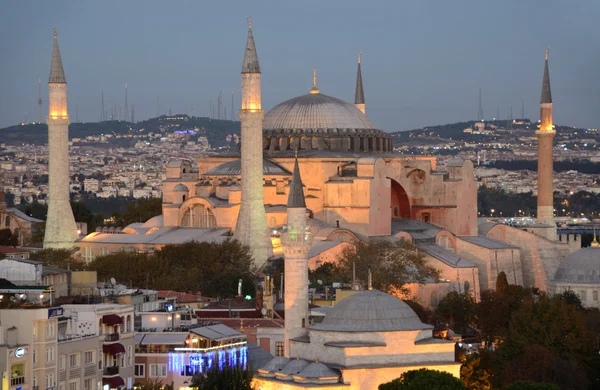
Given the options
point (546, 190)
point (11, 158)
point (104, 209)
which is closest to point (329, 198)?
point (546, 190)

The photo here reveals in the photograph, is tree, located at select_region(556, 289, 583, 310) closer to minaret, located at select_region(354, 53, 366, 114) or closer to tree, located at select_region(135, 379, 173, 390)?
minaret, located at select_region(354, 53, 366, 114)

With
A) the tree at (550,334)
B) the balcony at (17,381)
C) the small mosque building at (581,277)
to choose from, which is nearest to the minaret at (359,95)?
the small mosque building at (581,277)

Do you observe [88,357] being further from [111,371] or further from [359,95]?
[359,95]

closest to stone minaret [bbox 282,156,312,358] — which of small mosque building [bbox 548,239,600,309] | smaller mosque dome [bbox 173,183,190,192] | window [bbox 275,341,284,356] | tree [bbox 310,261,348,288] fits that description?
window [bbox 275,341,284,356]

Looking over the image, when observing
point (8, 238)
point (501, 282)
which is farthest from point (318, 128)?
point (8, 238)

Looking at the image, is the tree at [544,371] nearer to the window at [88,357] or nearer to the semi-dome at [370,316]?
the semi-dome at [370,316]

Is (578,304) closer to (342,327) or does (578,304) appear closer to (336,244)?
(336,244)
